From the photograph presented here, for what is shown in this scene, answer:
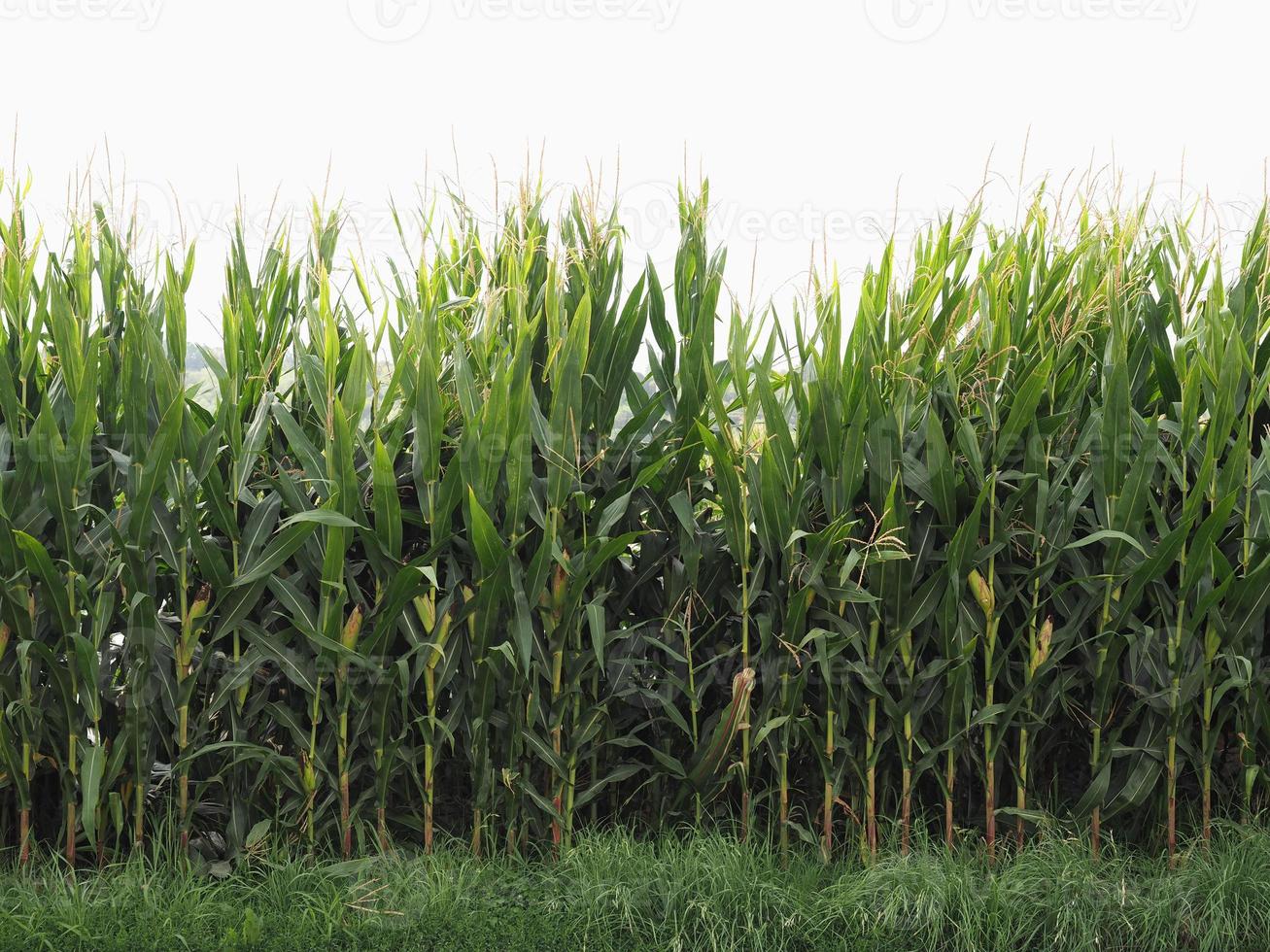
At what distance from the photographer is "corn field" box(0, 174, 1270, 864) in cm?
329

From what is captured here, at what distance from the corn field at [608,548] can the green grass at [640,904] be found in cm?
19

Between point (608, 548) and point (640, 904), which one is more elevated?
point (608, 548)

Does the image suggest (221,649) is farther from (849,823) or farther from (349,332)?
(849,823)

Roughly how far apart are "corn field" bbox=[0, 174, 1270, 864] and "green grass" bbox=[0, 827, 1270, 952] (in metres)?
0.19

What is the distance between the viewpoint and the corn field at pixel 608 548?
10.8ft

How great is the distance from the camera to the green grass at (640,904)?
10.1 feet

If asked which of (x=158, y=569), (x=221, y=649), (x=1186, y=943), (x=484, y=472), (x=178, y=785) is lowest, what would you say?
(x=1186, y=943)

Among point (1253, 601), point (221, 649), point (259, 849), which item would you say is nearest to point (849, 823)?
point (1253, 601)

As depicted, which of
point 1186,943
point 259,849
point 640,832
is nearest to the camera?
point 1186,943

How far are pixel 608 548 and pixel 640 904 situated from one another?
1.04 meters

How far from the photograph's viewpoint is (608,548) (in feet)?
10.8

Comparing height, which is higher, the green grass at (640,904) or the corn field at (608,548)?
the corn field at (608,548)

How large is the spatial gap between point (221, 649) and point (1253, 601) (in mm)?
3335

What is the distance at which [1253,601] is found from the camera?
3449 millimetres
